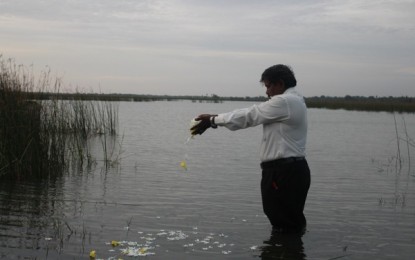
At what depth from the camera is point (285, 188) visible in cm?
524

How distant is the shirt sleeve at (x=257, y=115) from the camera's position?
5000mm

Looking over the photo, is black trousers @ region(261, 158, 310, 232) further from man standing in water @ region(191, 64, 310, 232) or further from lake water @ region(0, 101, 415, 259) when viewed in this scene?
lake water @ region(0, 101, 415, 259)

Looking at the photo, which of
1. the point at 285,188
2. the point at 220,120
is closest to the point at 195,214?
the point at 285,188

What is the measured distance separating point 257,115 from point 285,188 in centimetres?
82

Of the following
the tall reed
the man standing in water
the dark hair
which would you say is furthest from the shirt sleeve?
the tall reed

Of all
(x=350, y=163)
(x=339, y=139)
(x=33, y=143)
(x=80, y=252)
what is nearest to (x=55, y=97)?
(x=33, y=143)

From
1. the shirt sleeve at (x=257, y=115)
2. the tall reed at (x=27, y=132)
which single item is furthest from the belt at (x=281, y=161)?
the tall reed at (x=27, y=132)

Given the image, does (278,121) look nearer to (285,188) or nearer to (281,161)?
(281,161)

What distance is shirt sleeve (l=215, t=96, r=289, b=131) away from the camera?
5000 mm

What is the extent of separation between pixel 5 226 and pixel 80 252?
1497mm

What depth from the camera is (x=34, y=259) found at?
515cm

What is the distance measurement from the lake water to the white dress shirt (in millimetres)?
1281

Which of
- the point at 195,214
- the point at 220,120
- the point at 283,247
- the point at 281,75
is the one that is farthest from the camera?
the point at 195,214

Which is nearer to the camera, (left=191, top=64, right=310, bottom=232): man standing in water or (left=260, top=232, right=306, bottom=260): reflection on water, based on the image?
(left=191, top=64, right=310, bottom=232): man standing in water
